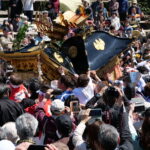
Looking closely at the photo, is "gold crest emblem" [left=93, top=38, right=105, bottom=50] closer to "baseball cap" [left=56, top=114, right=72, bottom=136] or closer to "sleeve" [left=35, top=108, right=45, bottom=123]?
"sleeve" [left=35, top=108, right=45, bottom=123]

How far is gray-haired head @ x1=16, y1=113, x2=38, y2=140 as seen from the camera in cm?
491

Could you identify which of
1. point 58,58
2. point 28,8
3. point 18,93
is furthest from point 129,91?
point 28,8

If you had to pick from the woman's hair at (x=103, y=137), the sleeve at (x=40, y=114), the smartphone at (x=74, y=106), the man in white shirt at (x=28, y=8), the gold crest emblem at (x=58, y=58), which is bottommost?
the man in white shirt at (x=28, y=8)

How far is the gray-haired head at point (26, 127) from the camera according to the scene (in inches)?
193

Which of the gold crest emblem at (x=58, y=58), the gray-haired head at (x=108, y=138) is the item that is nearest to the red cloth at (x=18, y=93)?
the gold crest emblem at (x=58, y=58)

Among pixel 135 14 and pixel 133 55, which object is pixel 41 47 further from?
pixel 135 14

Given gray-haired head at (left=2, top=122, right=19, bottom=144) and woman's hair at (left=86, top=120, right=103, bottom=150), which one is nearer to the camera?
woman's hair at (left=86, top=120, right=103, bottom=150)

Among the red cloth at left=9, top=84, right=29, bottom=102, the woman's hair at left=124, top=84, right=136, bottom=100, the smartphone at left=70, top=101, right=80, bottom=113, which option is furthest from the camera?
the red cloth at left=9, top=84, right=29, bottom=102

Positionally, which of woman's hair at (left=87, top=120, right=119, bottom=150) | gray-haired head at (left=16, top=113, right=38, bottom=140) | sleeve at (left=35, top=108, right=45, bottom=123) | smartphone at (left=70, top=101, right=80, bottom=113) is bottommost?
sleeve at (left=35, top=108, right=45, bottom=123)

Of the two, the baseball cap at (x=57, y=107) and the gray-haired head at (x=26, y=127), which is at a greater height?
the gray-haired head at (x=26, y=127)

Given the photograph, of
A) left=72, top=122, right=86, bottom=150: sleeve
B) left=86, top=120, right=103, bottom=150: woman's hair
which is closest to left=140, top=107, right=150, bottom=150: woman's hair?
left=86, top=120, right=103, bottom=150: woman's hair

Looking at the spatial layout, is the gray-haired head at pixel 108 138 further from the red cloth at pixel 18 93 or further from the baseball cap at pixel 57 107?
the red cloth at pixel 18 93

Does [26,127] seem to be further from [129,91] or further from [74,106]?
[129,91]

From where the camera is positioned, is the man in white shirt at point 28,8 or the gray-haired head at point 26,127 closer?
the gray-haired head at point 26,127
